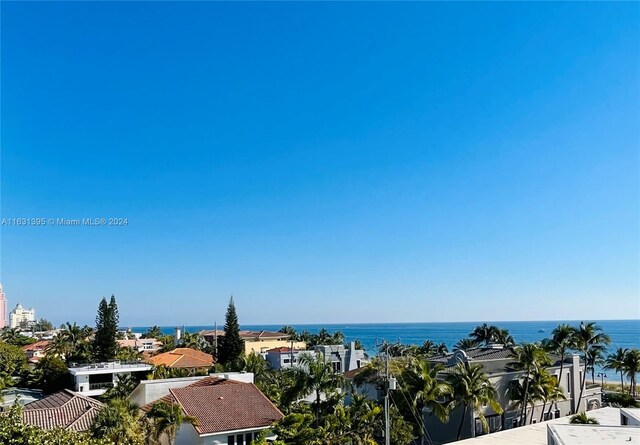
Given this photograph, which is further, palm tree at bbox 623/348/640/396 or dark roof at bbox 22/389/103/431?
palm tree at bbox 623/348/640/396

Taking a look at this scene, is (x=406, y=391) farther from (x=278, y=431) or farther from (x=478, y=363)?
(x=278, y=431)

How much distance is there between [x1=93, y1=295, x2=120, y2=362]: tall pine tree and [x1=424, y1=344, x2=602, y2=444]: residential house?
4047 centimetres

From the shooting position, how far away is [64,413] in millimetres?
27625

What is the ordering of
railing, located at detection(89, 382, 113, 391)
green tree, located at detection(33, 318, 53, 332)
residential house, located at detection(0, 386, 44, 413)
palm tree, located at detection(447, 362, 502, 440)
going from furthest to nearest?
green tree, located at detection(33, 318, 53, 332), railing, located at detection(89, 382, 113, 391), residential house, located at detection(0, 386, 44, 413), palm tree, located at detection(447, 362, 502, 440)

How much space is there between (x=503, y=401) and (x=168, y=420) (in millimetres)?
20892

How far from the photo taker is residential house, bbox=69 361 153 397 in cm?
4309

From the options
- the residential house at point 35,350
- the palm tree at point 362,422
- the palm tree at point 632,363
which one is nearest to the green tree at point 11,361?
the residential house at point 35,350

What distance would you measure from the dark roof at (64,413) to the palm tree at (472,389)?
64.5 feet

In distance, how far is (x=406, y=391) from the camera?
96.7 ft

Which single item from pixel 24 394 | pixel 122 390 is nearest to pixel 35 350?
pixel 24 394

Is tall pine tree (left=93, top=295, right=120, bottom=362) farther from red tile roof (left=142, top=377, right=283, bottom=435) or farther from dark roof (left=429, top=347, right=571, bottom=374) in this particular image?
dark roof (left=429, top=347, right=571, bottom=374)

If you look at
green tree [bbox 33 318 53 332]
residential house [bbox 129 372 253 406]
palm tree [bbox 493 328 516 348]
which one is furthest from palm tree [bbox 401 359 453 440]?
green tree [bbox 33 318 53 332]

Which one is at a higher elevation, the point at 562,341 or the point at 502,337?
the point at 562,341

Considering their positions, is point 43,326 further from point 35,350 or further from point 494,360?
point 494,360
